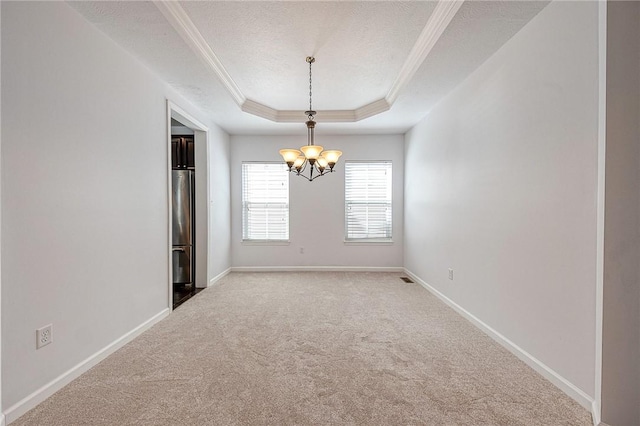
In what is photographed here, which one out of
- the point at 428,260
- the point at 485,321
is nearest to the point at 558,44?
the point at 485,321

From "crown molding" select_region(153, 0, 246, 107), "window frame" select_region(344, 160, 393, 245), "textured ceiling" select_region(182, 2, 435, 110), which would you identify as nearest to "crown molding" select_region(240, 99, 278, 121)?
"textured ceiling" select_region(182, 2, 435, 110)

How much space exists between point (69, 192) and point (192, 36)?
159 cm

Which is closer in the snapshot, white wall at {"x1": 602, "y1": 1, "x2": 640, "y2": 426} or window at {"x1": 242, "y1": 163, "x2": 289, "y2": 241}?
white wall at {"x1": 602, "y1": 1, "x2": 640, "y2": 426}

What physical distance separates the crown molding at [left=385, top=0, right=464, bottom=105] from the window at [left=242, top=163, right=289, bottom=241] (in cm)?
288

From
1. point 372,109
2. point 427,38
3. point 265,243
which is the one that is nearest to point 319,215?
point 265,243

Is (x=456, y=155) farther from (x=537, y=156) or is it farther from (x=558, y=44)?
(x=558, y=44)

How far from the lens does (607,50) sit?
158cm

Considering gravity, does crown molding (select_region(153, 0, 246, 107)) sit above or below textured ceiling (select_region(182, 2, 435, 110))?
below

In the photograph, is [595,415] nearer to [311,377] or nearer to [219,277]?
[311,377]

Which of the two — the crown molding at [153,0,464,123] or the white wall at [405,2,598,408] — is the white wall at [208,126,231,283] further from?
the white wall at [405,2,598,408]

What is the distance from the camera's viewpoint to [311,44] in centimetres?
292

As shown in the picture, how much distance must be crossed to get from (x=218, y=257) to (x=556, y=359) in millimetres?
4564

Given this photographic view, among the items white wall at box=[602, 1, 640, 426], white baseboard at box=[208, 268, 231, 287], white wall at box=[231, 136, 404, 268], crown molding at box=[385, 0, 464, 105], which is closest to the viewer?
white wall at box=[602, 1, 640, 426]

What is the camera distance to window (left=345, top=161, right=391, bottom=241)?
5965 millimetres
